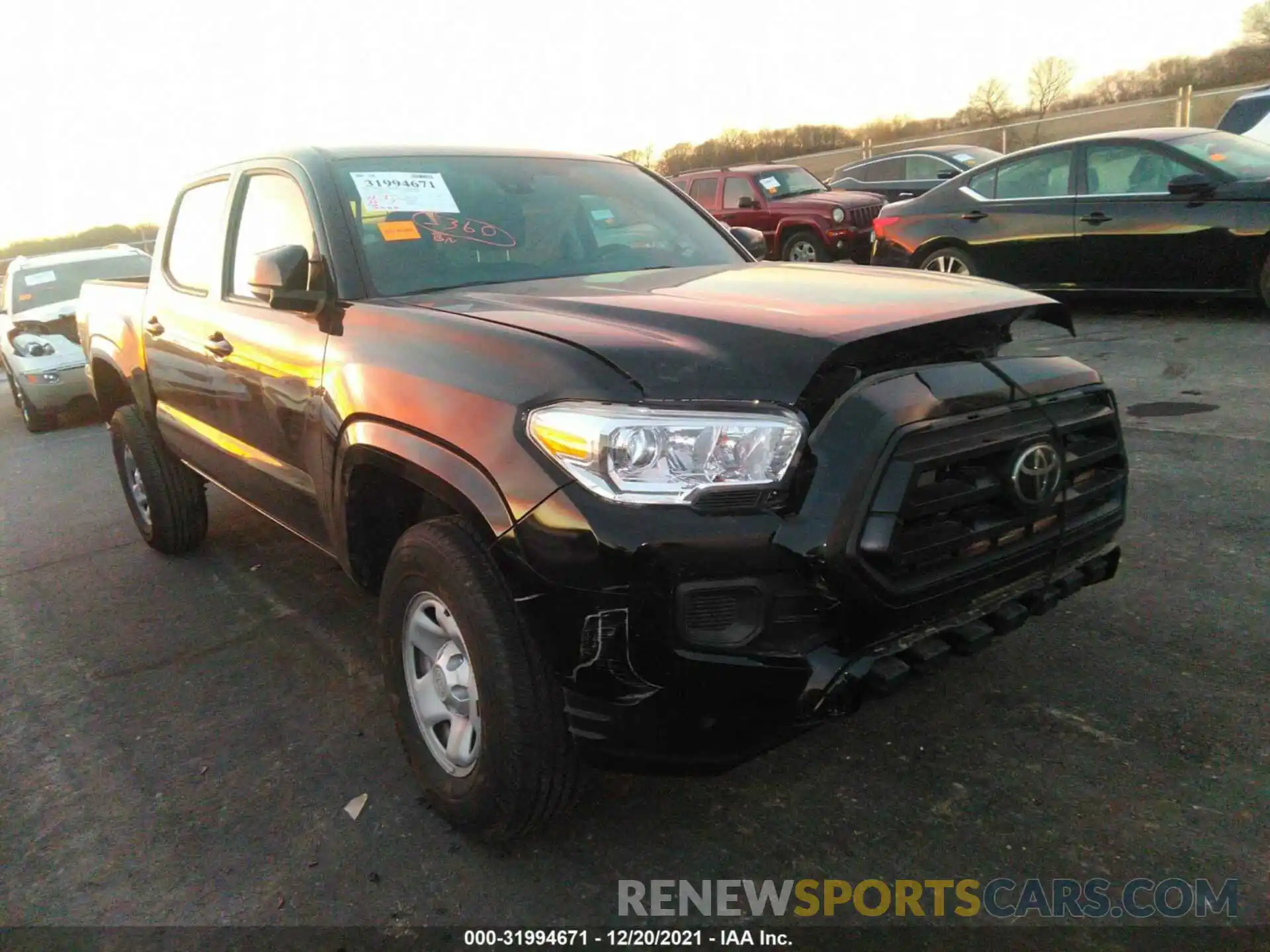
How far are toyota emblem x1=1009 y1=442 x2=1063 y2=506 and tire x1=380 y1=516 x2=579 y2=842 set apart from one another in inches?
45.3

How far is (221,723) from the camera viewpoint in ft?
10.9

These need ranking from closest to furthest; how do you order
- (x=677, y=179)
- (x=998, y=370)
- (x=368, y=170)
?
(x=998, y=370), (x=368, y=170), (x=677, y=179)

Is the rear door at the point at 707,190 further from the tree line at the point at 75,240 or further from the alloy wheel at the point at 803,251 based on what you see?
the tree line at the point at 75,240

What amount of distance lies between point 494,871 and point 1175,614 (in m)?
2.42

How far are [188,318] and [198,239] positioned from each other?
1.38ft

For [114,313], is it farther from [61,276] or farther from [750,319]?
[61,276]

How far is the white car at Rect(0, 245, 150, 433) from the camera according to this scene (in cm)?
937

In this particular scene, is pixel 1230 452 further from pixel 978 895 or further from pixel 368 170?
pixel 368 170

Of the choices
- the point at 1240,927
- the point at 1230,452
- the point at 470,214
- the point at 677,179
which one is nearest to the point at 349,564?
the point at 470,214

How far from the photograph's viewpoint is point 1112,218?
8070 millimetres

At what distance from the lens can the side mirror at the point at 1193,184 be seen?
747 cm

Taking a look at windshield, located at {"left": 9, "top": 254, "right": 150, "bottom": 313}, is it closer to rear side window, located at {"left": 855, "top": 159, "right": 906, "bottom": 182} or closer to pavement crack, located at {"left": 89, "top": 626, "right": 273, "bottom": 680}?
pavement crack, located at {"left": 89, "top": 626, "right": 273, "bottom": 680}

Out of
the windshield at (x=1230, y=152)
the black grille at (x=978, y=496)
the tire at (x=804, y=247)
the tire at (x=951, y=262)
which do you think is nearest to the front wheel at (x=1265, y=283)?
the windshield at (x=1230, y=152)

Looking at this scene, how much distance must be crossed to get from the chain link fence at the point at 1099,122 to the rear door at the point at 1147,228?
11.4 m
